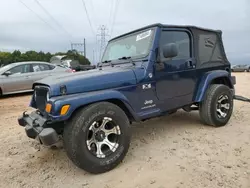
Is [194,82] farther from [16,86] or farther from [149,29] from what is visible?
[16,86]

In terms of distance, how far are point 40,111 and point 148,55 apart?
6.23 feet

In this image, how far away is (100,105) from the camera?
301 centimetres

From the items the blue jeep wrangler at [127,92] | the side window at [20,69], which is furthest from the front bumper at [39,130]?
the side window at [20,69]

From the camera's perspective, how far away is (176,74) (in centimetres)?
399

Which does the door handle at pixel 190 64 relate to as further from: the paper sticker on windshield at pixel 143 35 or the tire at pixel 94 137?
the tire at pixel 94 137

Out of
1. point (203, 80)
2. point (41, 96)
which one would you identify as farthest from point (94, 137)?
point (203, 80)

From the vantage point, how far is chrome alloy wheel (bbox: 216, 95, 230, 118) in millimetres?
4684

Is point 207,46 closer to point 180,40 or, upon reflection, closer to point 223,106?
point 180,40

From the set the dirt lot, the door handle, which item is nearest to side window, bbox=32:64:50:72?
the dirt lot

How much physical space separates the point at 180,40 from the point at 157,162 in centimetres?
228

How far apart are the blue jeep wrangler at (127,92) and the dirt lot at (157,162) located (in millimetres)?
292

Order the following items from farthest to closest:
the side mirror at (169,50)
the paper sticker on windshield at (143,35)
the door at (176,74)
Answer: the paper sticker on windshield at (143,35) → the door at (176,74) → the side mirror at (169,50)

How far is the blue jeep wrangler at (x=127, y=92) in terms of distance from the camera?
9.44 feet

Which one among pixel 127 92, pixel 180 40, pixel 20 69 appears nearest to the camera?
pixel 127 92
